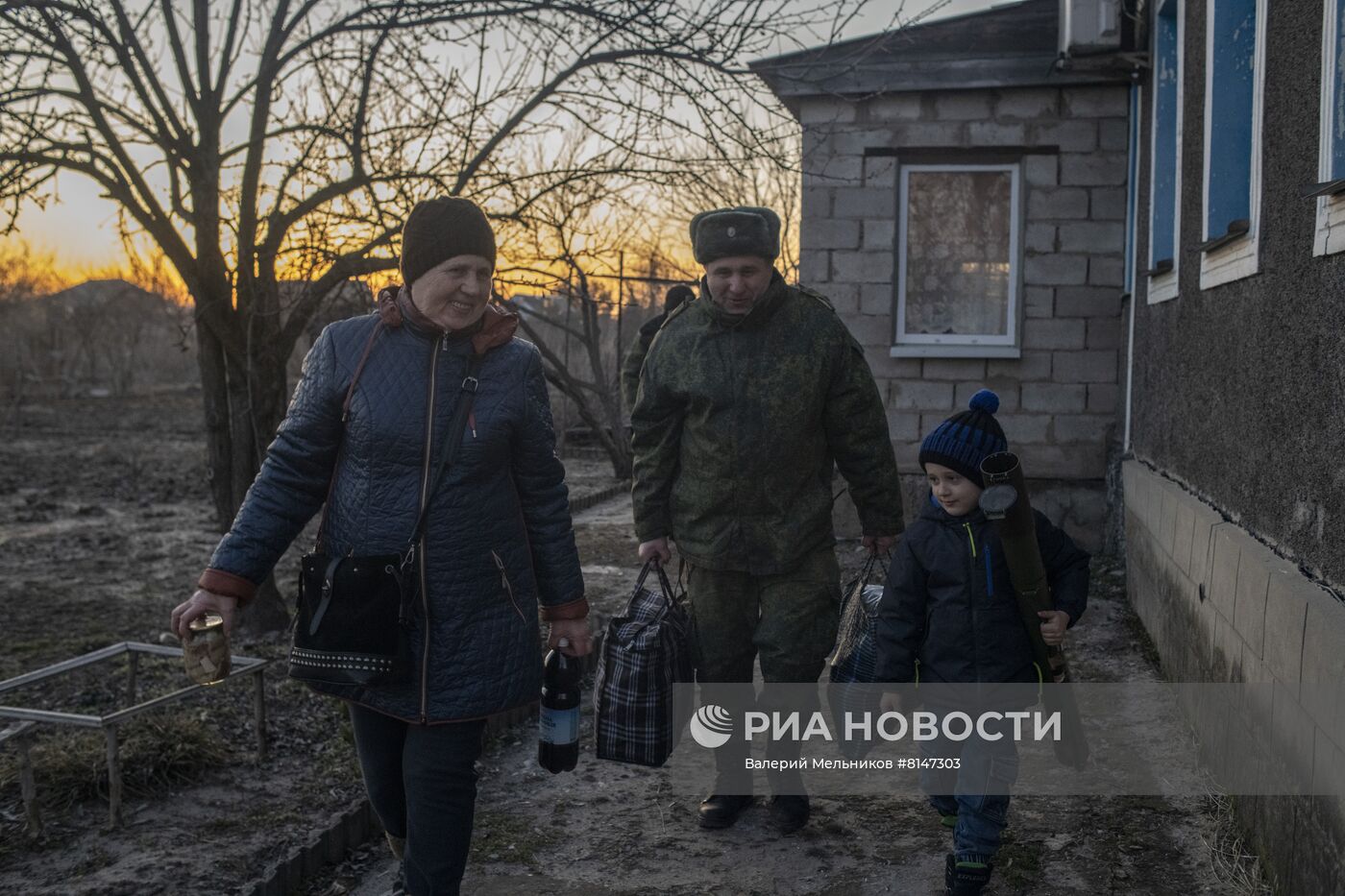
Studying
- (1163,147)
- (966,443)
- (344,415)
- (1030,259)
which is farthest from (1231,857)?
(1030,259)

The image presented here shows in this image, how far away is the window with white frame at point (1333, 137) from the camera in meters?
3.18

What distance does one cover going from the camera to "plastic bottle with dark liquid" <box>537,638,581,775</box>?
10.3ft

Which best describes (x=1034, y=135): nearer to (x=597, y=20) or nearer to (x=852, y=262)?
(x=852, y=262)

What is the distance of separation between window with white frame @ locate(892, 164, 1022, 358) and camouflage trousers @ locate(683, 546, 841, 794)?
5.51 m

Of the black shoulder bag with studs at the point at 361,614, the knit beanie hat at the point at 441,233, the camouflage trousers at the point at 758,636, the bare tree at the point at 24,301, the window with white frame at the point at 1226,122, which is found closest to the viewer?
the black shoulder bag with studs at the point at 361,614

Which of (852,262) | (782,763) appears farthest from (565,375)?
(782,763)

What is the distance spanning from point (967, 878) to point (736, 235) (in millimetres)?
1840

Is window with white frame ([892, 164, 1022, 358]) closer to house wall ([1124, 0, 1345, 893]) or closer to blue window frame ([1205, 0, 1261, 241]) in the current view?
house wall ([1124, 0, 1345, 893])

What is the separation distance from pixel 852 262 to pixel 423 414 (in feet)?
22.0

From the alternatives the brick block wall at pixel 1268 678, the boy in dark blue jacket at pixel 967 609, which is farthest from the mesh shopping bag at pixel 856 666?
the brick block wall at pixel 1268 678

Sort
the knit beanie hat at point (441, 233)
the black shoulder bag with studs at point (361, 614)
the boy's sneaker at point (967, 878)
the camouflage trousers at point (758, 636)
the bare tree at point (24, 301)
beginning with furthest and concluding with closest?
the bare tree at point (24, 301) → the camouflage trousers at point (758, 636) → the boy's sneaker at point (967, 878) → the knit beanie hat at point (441, 233) → the black shoulder bag with studs at point (361, 614)

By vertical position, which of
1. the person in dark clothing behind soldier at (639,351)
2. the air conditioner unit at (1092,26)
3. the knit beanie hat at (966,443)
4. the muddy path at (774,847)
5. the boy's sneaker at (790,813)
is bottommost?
the muddy path at (774,847)

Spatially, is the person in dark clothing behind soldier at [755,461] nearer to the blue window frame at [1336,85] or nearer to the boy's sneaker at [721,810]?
the boy's sneaker at [721,810]

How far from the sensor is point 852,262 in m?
9.20
